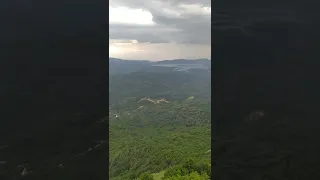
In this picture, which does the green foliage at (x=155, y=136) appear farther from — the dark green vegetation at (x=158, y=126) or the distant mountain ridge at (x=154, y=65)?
the distant mountain ridge at (x=154, y=65)

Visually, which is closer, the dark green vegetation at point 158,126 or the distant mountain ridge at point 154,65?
the distant mountain ridge at point 154,65

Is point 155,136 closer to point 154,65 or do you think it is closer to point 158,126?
point 158,126

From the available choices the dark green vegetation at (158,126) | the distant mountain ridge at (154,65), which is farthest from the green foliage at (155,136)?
the distant mountain ridge at (154,65)

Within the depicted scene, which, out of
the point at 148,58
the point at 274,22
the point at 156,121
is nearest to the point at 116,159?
the point at 156,121

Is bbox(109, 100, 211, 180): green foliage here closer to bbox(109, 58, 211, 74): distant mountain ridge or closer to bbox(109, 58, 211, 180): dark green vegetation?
bbox(109, 58, 211, 180): dark green vegetation

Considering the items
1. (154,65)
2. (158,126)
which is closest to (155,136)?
(158,126)

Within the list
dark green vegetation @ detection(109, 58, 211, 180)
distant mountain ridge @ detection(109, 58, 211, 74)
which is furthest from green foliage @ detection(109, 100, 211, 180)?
distant mountain ridge @ detection(109, 58, 211, 74)

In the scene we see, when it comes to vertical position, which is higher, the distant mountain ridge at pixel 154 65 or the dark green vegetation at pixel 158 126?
the distant mountain ridge at pixel 154 65

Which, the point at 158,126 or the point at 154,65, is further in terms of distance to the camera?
the point at 158,126

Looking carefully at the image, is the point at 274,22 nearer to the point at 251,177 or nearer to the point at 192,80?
the point at 251,177
